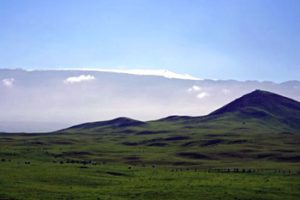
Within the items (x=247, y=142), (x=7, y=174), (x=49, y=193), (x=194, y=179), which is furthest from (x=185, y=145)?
(x=49, y=193)

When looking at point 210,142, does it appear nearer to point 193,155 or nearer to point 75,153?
point 193,155

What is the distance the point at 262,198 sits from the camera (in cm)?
5928

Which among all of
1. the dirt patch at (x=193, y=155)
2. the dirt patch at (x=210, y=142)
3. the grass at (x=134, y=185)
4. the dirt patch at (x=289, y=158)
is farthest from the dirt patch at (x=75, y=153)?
the dirt patch at (x=289, y=158)

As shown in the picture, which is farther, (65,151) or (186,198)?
(65,151)

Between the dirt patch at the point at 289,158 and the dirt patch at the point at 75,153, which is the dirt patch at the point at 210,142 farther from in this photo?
the dirt patch at the point at 75,153

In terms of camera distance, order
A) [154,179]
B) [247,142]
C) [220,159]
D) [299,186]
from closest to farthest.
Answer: [299,186]
[154,179]
[220,159]
[247,142]

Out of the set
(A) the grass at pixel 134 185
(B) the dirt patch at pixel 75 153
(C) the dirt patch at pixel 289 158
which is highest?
(B) the dirt patch at pixel 75 153

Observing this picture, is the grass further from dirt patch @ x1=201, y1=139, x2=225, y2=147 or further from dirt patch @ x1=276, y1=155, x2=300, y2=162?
dirt patch @ x1=201, y1=139, x2=225, y2=147

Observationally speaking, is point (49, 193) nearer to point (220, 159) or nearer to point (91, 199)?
point (91, 199)

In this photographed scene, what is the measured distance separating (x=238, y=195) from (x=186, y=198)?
6.83 m

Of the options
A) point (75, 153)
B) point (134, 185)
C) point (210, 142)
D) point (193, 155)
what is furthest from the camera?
point (210, 142)

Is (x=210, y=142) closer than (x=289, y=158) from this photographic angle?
No

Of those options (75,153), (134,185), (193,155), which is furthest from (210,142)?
(134,185)

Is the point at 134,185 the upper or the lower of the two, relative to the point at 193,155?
lower
